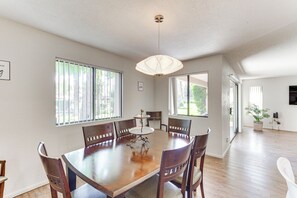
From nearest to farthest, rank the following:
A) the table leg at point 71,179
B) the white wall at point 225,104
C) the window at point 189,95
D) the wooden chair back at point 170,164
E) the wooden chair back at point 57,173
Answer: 1. the wooden chair back at point 57,173
2. the wooden chair back at point 170,164
3. the table leg at point 71,179
4. the white wall at point 225,104
5. the window at point 189,95

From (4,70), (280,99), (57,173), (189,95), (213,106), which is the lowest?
(57,173)

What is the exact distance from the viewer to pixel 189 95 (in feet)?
14.2

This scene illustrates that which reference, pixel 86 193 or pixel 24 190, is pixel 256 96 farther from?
pixel 24 190

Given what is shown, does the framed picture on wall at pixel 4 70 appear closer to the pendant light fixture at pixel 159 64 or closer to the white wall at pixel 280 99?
the pendant light fixture at pixel 159 64

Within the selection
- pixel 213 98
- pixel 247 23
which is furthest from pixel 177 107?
pixel 247 23

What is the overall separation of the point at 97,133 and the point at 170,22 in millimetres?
1776

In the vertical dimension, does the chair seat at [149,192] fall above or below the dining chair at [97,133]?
below

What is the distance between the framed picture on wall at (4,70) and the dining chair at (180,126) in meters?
2.52

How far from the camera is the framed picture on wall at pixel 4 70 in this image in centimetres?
210

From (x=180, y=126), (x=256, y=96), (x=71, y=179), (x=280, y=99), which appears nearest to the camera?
(x=71, y=179)

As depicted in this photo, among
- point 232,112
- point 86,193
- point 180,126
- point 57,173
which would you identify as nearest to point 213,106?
point 180,126

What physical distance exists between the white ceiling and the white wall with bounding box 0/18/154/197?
0.22 metres

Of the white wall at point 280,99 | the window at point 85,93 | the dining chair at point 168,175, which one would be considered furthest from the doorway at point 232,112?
the dining chair at point 168,175

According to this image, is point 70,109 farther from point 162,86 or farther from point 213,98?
point 213,98
